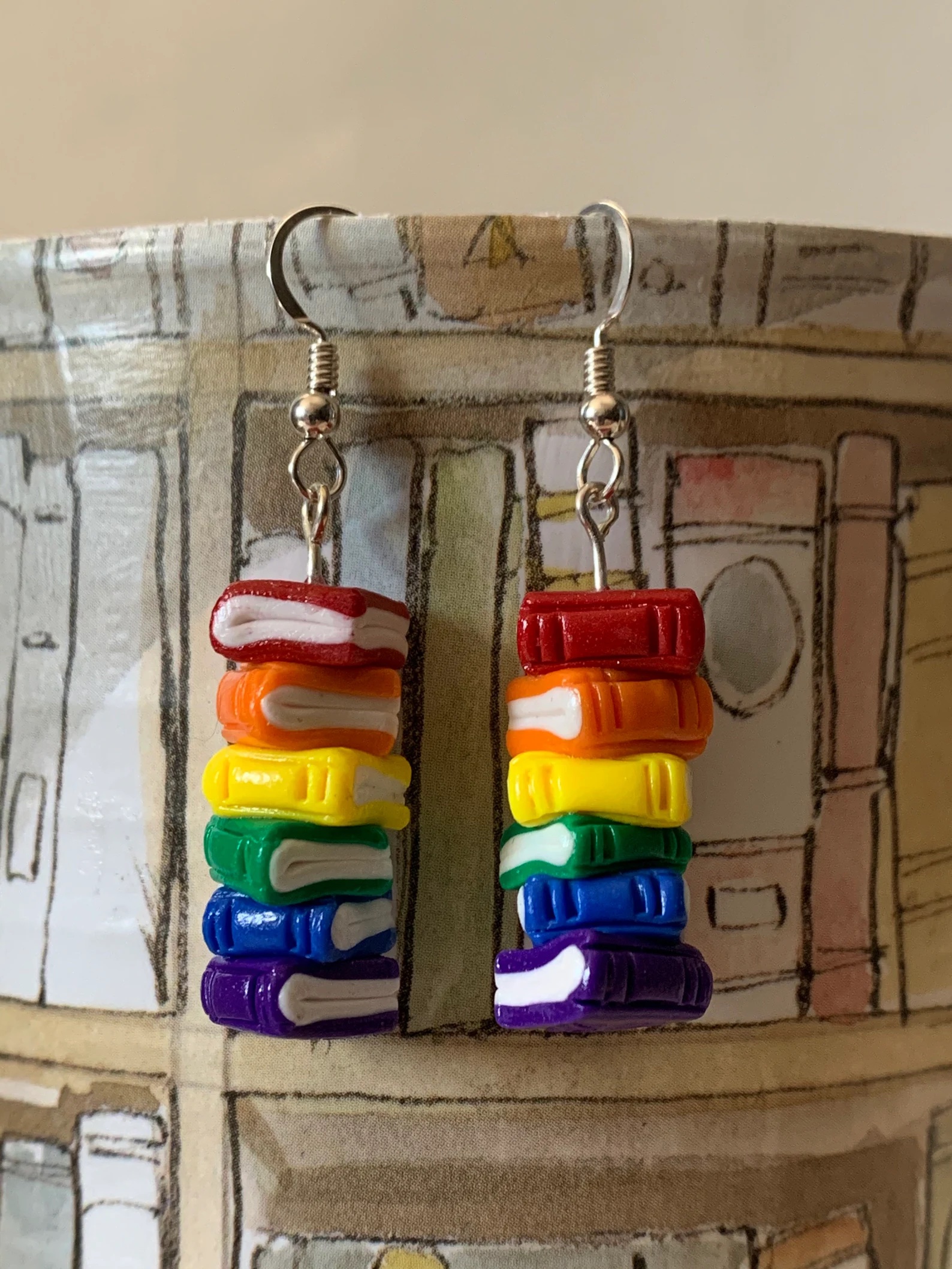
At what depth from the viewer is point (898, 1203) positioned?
1.68 ft

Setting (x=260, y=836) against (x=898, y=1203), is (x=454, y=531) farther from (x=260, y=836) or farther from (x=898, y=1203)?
(x=898, y=1203)

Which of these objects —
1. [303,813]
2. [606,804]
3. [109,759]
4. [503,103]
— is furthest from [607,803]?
[503,103]

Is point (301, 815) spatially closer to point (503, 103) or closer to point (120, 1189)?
point (120, 1189)

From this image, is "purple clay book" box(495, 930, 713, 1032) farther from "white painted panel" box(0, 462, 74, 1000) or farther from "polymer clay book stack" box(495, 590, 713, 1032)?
"white painted panel" box(0, 462, 74, 1000)

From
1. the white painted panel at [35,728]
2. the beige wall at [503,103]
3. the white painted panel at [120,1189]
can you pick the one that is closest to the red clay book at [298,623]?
the white painted panel at [35,728]

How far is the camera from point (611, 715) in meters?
Answer: 0.44

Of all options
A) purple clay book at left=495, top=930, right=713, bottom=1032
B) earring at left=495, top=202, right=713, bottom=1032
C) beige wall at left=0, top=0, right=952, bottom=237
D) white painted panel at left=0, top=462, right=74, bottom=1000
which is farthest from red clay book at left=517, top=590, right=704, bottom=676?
beige wall at left=0, top=0, right=952, bottom=237

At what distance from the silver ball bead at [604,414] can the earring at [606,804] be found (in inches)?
2.7

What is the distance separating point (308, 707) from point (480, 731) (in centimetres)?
8

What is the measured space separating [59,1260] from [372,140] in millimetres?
808

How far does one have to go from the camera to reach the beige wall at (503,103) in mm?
906

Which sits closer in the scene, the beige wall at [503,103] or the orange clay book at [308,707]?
the orange clay book at [308,707]

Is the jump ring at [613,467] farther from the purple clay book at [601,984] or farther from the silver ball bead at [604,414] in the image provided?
the purple clay book at [601,984]

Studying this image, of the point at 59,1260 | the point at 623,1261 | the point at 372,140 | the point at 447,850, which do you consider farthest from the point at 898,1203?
the point at 372,140
